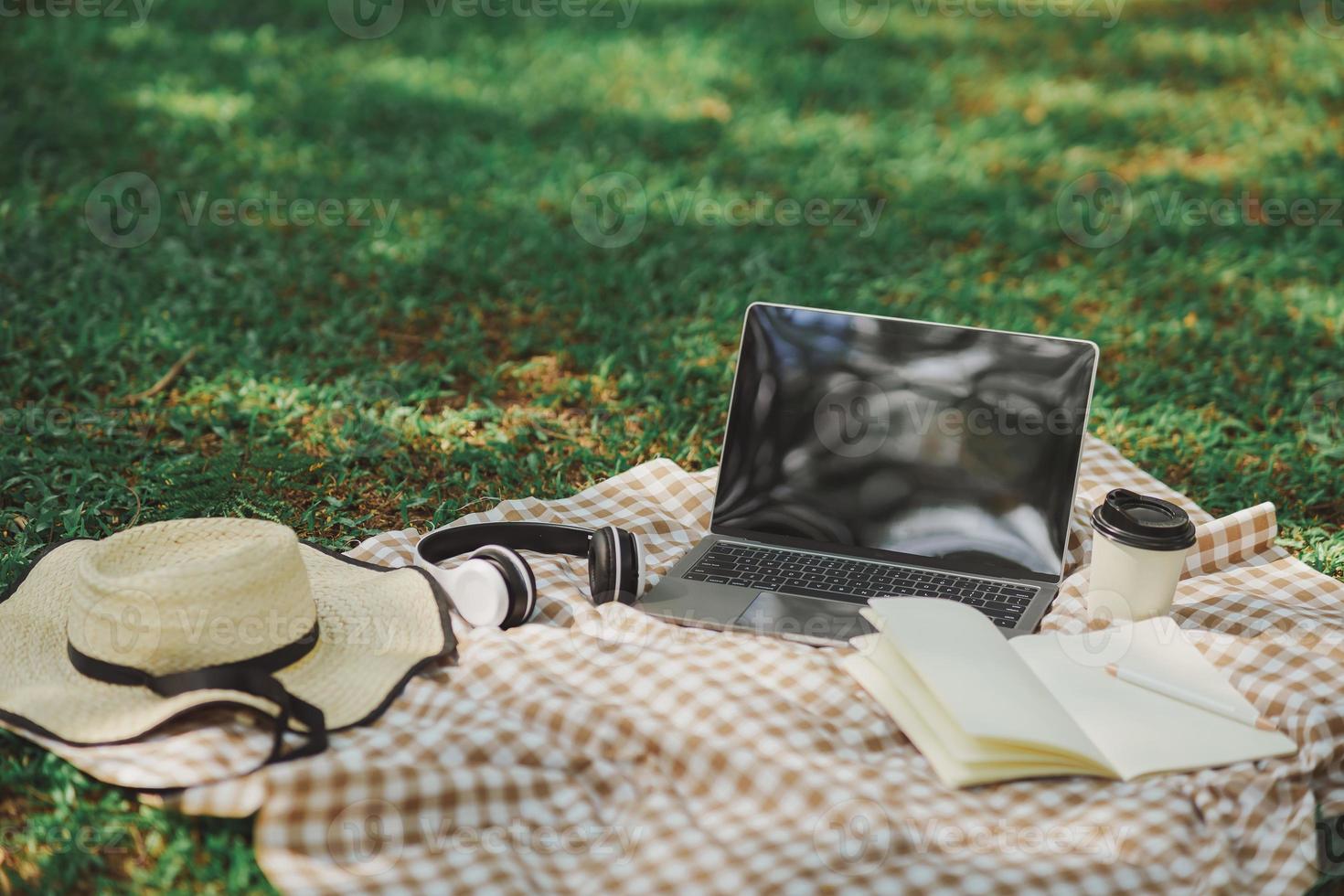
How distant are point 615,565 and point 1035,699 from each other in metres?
0.89

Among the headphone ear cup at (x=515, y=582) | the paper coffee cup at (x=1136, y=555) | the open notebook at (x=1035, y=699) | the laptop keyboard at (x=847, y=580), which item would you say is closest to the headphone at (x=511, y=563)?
the headphone ear cup at (x=515, y=582)

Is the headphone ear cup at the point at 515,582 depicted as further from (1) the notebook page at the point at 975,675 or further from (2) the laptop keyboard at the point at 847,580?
(1) the notebook page at the point at 975,675

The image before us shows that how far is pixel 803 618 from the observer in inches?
100

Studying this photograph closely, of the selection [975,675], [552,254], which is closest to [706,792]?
[975,675]

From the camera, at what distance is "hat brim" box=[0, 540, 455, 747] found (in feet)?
7.07

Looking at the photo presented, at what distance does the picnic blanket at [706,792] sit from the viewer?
193 centimetres

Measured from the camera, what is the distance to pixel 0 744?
2.27 m

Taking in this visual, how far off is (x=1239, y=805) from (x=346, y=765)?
1.50 m

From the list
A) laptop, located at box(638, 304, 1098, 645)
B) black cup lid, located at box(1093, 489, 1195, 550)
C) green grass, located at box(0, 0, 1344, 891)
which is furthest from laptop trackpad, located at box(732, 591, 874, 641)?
green grass, located at box(0, 0, 1344, 891)

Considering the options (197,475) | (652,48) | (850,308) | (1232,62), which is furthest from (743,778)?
(1232,62)

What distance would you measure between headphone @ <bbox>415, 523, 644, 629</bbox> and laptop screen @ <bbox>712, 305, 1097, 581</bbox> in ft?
1.39

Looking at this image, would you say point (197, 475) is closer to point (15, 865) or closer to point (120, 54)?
point (15, 865)

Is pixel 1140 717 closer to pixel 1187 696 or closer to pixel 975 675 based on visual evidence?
pixel 1187 696

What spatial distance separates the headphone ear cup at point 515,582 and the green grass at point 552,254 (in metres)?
0.66
